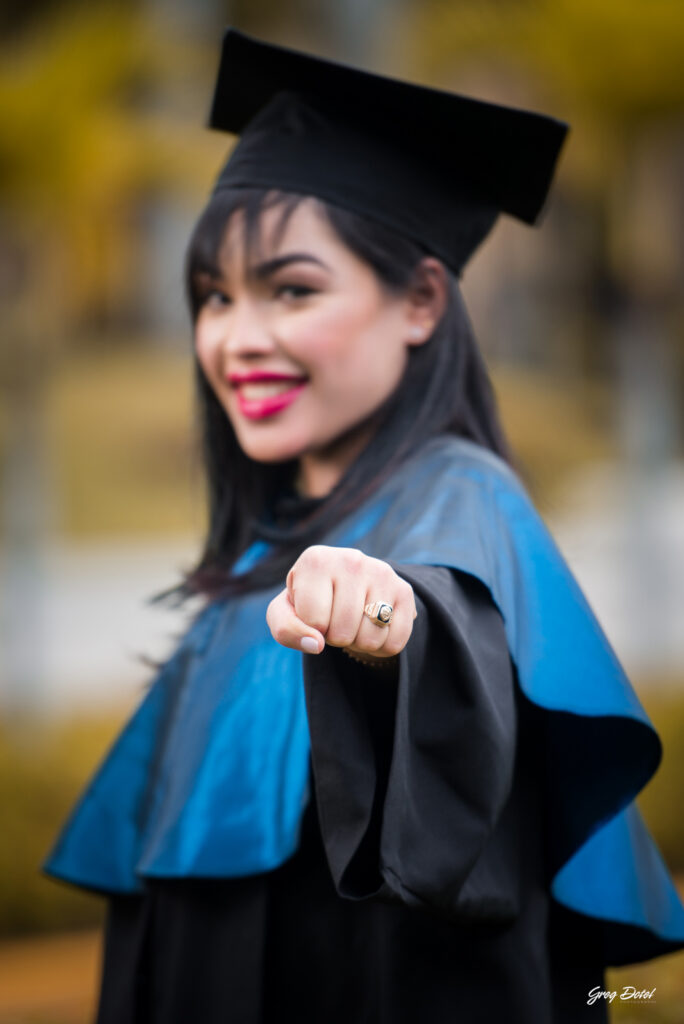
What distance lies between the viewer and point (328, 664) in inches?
50.3

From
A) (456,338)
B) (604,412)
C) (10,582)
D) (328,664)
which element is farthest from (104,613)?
(604,412)

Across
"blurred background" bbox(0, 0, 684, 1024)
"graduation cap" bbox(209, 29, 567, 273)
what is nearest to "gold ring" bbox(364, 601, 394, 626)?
"graduation cap" bbox(209, 29, 567, 273)

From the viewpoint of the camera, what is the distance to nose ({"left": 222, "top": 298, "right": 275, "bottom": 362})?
5.90 feet

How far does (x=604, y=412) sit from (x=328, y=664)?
1468 cm

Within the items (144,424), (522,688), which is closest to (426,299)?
(522,688)

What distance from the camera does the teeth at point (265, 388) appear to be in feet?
6.00

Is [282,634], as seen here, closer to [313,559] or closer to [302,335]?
[313,559]

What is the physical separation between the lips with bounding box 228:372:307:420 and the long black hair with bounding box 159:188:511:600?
14cm

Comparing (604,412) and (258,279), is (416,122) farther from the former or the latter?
(604,412)

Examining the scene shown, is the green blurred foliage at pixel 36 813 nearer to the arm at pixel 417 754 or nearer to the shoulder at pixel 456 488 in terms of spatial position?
the shoulder at pixel 456 488

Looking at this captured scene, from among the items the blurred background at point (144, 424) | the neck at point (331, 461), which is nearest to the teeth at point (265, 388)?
the neck at point (331, 461)

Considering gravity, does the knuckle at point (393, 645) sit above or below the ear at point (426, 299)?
below

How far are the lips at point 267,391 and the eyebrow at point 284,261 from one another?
155 mm

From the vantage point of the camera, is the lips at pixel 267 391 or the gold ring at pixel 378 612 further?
the lips at pixel 267 391
